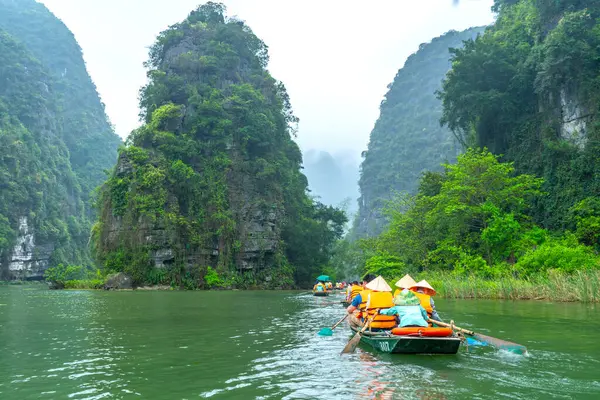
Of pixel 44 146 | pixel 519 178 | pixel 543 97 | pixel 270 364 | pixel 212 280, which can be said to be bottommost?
pixel 270 364

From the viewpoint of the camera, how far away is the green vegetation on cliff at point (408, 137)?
8494 cm

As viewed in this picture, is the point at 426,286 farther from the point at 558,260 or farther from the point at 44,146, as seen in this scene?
the point at 44,146

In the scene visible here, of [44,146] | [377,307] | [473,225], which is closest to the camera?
[377,307]

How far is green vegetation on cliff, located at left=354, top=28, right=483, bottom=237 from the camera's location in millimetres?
84938

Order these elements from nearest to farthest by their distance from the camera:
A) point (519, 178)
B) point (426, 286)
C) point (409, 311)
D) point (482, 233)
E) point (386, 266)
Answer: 1. point (409, 311)
2. point (426, 286)
3. point (482, 233)
4. point (519, 178)
5. point (386, 266)

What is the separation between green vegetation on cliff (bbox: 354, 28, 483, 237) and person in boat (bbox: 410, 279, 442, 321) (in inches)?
2671

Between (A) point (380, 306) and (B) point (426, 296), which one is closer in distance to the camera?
(A) point (380, 306)

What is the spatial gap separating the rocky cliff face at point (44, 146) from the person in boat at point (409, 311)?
57.5 m

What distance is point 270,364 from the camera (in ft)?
23.9

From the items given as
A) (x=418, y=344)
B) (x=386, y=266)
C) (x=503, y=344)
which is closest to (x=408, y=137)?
(x=386, y=266)

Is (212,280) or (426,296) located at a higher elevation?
(212,280)

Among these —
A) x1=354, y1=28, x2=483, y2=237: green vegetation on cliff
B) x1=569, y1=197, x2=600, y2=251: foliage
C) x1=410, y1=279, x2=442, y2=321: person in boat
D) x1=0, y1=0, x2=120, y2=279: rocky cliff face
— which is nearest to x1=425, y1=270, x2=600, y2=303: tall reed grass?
x1=569, y1=197, x2=600, y2=251: foliage

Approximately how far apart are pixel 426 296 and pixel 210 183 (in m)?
32.5

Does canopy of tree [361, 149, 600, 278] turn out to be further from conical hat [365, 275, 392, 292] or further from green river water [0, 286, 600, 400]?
conical hat [365, 275, 392, 292]
